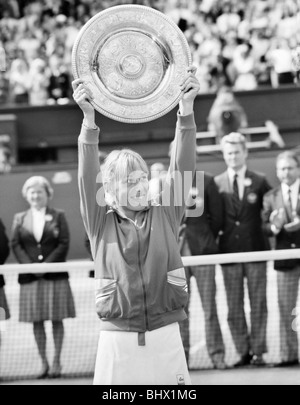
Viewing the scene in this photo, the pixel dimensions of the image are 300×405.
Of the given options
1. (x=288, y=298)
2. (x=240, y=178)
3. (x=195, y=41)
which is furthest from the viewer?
(x=195, y=41)

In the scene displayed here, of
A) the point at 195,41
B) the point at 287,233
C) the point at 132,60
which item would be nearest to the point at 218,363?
the point at 287,233

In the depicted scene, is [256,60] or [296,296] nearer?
[296,296]

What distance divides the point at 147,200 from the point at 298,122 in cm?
1064

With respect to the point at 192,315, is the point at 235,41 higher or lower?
higher

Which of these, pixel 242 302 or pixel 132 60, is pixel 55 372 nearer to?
pixel 242 302

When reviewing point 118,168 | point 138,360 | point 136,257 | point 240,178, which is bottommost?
point 138,360

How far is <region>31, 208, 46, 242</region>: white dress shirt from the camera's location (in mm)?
8250

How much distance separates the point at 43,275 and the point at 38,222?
2.10 feet

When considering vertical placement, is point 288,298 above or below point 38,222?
below

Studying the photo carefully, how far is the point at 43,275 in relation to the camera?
25.8 feet

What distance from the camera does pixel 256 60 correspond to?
626 inches

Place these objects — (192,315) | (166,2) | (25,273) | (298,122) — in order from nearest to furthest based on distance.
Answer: (25,273), (192,315), (298,122), (166,2)
